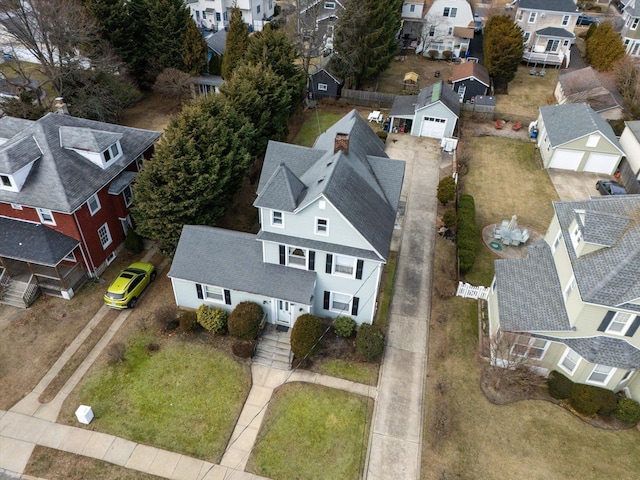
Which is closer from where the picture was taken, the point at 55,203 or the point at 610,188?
the point at 55,203

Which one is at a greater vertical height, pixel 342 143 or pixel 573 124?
pixel 342 143

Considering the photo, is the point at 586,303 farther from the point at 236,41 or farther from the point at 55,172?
the point at 236,41

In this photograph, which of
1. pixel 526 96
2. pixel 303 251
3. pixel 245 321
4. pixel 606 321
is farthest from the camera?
pixel 526 96

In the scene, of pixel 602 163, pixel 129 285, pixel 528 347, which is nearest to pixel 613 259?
pixel 528 347

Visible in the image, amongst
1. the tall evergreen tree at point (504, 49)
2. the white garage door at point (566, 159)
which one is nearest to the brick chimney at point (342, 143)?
the white garage door at point (566, 159)

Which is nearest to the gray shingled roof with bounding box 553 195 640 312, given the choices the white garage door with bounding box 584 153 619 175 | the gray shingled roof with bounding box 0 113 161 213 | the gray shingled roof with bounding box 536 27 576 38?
the white garage door with bounding box 584 153 619 175

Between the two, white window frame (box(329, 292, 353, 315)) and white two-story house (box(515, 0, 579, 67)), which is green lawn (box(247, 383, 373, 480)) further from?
white two-story house (box(515, 0, 579, 67))

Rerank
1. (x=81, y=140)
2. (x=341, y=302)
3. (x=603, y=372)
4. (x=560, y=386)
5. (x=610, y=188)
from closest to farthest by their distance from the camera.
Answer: (x=603, y=372) → (x=560, y=386) → (x=341, y=302) → (x=81, y=140) → (x=610, y=188)

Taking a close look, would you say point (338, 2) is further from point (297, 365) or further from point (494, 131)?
point (297, 365)
